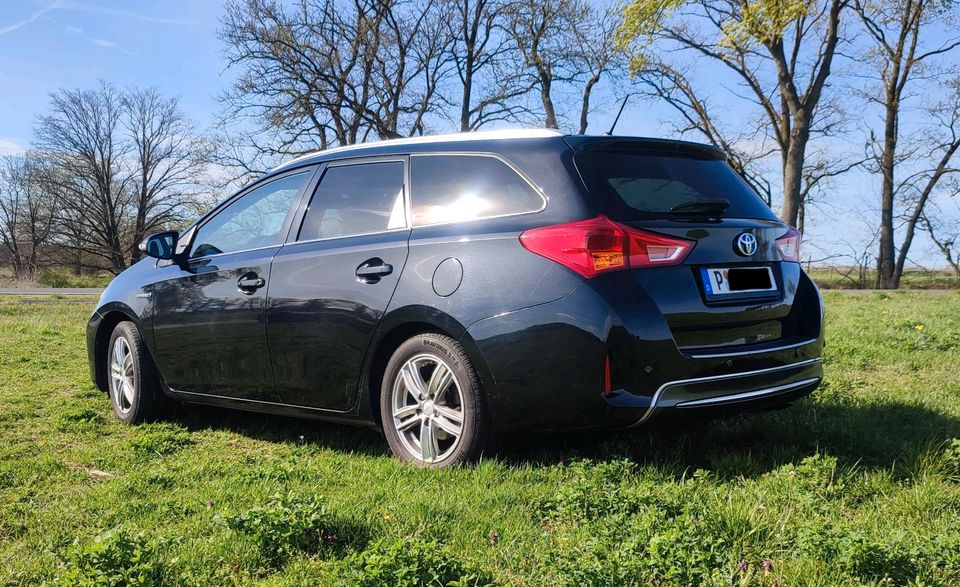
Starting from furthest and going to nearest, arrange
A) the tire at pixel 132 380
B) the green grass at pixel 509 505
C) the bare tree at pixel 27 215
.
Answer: the bare tree at pixel 27 215 → the tire at pixel 132 380 → the green grass at pixel 509 505

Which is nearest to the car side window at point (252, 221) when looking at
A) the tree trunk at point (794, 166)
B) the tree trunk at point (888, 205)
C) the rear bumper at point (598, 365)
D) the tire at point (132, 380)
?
the tire at point (132, 380)

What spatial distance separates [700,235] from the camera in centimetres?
368

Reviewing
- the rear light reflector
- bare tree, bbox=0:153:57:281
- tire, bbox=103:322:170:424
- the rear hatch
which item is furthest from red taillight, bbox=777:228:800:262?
bare tree, bbox=0:153:57:281

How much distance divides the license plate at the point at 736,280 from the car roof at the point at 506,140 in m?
0.75

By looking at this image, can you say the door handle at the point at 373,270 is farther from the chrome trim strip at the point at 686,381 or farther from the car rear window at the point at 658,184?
the chrome trim strip at the point at 686,381

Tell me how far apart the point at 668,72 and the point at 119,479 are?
26193mm

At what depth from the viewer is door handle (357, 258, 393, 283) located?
408 centimetres

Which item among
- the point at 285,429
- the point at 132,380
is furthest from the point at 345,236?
the point at 132,380

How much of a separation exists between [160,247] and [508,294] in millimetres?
2984

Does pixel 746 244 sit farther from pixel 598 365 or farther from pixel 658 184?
pixel 598 365

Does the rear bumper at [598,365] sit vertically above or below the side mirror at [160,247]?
below

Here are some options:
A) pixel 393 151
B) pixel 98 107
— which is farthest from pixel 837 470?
pixel 98 107

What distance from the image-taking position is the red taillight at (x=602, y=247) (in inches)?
137

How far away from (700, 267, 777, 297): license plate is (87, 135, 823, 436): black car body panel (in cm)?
3
